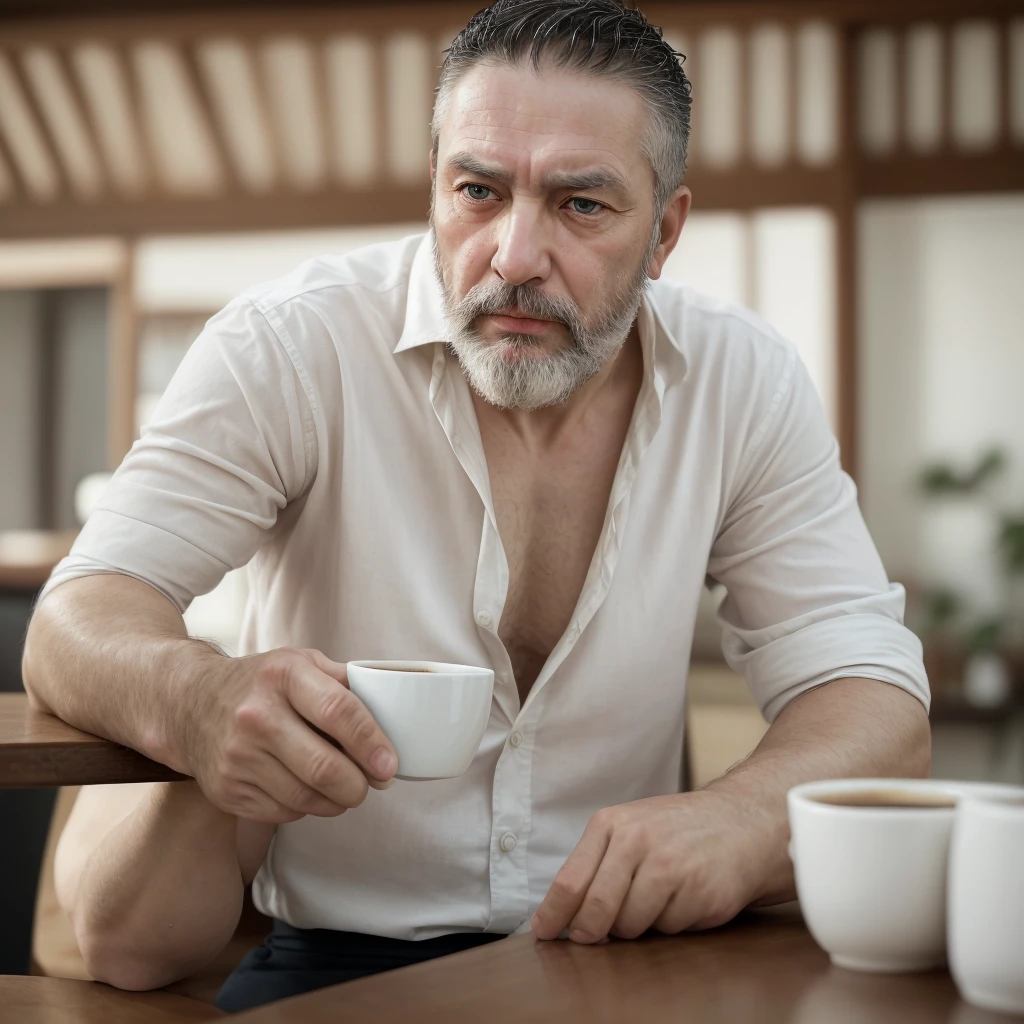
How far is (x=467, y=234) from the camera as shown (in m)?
1.20

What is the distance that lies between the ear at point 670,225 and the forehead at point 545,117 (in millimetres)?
172

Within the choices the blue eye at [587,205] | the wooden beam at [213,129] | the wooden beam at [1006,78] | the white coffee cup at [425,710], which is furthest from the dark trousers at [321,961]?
the wooden beam at [213,129]

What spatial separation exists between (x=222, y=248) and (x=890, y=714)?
524 centimetres

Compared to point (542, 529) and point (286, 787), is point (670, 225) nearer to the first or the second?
point (542, 529)

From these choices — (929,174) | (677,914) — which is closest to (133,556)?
(677,914)

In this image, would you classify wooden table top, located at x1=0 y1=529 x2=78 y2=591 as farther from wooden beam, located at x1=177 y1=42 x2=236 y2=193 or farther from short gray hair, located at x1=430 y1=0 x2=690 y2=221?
short gray hair, located at x1=430 y1=0 x2=690 y2=221

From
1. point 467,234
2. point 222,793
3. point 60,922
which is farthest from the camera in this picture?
point 60,922

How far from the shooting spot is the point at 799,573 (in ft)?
4.15

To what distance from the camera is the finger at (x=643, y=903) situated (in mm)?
757

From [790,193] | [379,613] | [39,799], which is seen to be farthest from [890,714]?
[790,193]

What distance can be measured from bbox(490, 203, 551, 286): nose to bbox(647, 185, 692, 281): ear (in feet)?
0.73

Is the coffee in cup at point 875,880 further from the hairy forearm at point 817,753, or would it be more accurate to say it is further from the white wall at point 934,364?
the white wall at point 934,364

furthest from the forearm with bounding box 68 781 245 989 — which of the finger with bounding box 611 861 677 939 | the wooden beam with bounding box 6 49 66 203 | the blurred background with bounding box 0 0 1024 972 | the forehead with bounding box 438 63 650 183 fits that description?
the wooden beam with bounding box 6 49 66 203

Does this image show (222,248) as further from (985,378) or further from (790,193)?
(985,378)
